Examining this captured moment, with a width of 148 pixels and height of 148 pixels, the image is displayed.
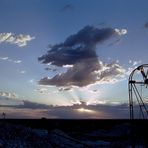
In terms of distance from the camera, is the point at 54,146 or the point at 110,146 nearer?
the point at 54,146

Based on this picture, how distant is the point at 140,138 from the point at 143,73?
2073cm

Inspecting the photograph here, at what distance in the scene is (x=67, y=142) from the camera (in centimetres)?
4272

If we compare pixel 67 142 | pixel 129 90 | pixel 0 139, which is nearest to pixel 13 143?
pixel 0 139

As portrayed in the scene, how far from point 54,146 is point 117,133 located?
34655mm

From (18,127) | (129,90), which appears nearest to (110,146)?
(129,90)

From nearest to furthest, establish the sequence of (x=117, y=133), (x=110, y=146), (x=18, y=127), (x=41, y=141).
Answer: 1. (x=41, y=141)
2. (x=18, y=127)
3. (x=110, y=146)
4. (x=117, y=133)

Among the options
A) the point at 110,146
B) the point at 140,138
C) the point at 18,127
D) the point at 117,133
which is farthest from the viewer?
the point at 117,133

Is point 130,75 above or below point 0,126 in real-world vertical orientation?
above

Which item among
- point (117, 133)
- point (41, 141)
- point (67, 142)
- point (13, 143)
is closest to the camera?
point (13, 143)

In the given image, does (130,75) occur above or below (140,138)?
above

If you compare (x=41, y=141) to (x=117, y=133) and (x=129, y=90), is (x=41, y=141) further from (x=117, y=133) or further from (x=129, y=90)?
(x=117, y=133)

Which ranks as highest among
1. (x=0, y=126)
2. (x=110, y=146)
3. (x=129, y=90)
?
(x=129, y=90)

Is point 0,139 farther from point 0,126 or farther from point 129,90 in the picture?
point 129,90

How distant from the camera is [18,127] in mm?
40094
